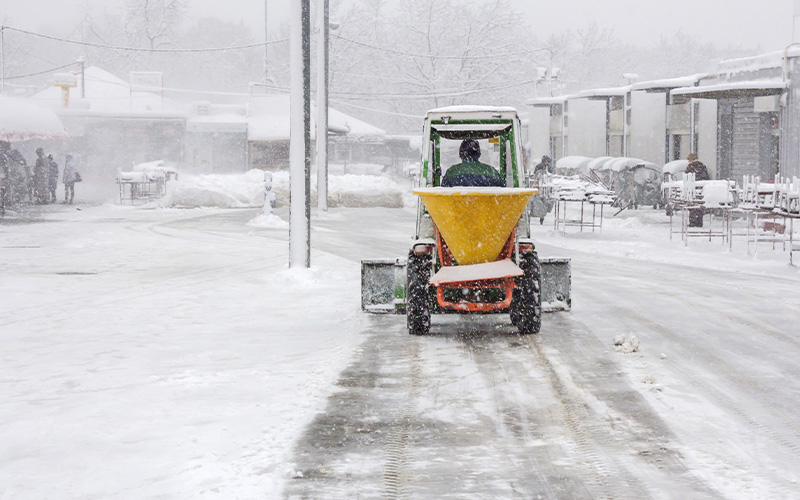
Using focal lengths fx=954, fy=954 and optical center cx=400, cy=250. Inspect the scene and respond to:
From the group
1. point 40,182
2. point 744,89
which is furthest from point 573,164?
point 40,182

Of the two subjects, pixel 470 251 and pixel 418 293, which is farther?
pixel 418 293

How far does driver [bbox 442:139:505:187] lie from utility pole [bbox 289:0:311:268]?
3566 mm

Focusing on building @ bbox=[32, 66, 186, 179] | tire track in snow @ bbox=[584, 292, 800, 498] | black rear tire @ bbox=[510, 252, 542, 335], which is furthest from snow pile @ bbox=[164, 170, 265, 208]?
tire track in snow @ bbox=[584, 292, 800, 498]

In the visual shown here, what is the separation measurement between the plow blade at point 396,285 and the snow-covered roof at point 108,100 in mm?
45646

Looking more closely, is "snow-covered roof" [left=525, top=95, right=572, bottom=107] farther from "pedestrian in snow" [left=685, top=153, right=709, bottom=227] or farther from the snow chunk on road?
the snow chunk on road

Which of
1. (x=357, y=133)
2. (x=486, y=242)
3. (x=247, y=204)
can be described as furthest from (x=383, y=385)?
(x=357, y=133)

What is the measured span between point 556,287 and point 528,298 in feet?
4.04

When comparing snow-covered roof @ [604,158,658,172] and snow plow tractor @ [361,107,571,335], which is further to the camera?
snow-covered roof @ [604,158,658,172]

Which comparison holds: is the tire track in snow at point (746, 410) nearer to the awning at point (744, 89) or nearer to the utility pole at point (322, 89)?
the awning at point (744, 89)

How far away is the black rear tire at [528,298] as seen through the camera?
9156 mm

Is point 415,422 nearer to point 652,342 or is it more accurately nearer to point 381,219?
point 652,342

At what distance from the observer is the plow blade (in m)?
10.2

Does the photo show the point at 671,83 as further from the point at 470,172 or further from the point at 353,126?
the point at 470,172

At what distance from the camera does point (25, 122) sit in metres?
35.8
